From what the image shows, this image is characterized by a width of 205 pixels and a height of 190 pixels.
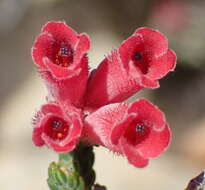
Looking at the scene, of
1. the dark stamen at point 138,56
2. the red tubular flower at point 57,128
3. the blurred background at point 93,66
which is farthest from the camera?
the blurred background at point 93,66

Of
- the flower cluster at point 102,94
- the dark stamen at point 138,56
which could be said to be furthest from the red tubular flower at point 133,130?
the dark stamen at point 138,56

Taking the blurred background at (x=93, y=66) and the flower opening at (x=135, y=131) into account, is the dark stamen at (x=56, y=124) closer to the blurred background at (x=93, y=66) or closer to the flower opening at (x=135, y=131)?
the flower opening at (x=135, y=131)

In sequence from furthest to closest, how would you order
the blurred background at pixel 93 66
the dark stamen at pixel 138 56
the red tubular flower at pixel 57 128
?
the blurred background at pixel 93 66 < the dark stamen at pixel 138 56 < the red tubular flower at pixel 57 128

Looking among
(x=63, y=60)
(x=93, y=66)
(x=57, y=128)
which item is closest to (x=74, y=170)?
(x=57, y=128)

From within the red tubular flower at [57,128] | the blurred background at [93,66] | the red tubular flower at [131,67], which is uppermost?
the blurred background at [93,66]

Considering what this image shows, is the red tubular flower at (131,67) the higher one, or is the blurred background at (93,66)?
the blurred background at (93,66)

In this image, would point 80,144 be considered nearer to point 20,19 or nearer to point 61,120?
point 61,120

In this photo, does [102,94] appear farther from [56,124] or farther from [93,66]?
[93,66]
